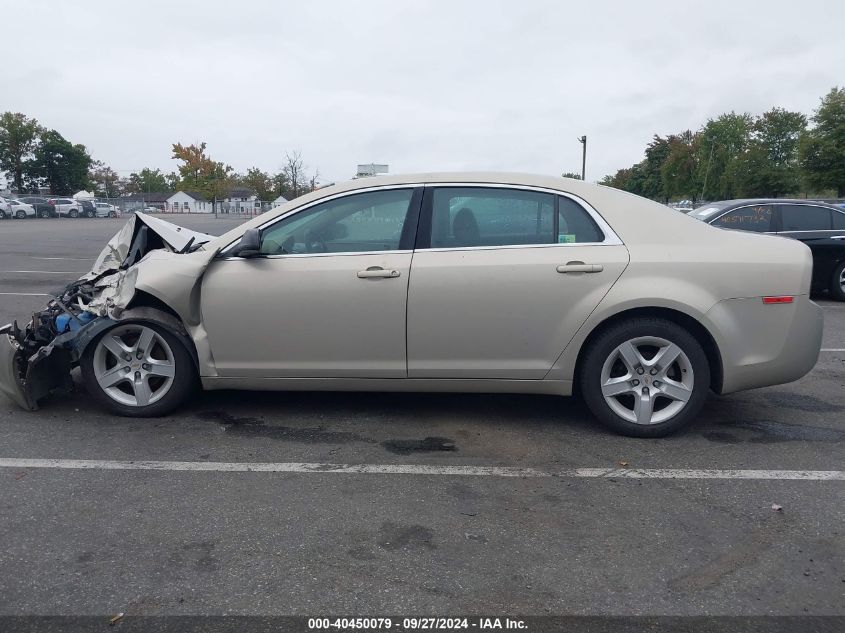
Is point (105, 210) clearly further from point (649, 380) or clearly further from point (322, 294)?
point (649, 380)

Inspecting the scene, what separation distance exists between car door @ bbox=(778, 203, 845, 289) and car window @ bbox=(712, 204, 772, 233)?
20cm

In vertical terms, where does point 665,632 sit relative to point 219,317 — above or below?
below

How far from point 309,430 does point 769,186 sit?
5903 centimetres

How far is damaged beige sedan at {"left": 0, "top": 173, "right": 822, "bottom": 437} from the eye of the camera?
14.2 ft

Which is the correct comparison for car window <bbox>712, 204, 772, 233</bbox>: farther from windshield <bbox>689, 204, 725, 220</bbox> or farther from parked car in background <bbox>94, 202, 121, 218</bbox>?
parked car in background <bbox>94, 202, 121, 218</bbox>

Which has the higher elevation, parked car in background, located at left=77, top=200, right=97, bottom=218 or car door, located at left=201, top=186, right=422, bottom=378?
parked car in background, located at left=77, top=200, right=97, bottom=218

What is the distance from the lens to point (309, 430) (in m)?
4.59

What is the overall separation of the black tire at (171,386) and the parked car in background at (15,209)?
51.8m

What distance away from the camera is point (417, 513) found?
11.2ft

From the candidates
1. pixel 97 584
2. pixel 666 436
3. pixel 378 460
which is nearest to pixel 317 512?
pixel 378 460

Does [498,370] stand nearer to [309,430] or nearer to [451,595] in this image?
[309,430]

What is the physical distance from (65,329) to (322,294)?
1886 mm

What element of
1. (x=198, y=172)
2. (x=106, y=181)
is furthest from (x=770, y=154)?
(x=106, y=181)

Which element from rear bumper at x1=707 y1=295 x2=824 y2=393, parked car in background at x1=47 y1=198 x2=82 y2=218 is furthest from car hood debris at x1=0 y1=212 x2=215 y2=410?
parked car in background at x1=47 y1=198 x2=82 y2=218
